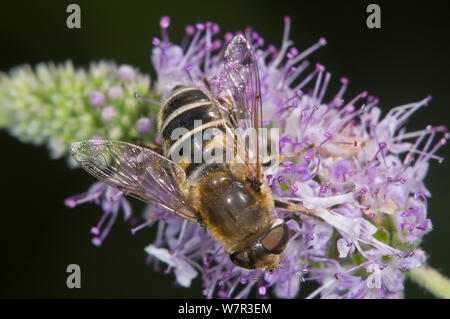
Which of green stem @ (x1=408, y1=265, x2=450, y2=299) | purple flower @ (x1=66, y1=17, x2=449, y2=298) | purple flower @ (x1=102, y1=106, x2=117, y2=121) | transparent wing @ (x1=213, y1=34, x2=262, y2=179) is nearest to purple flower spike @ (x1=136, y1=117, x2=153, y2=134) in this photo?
purple flower @ (x1=66, y1=17, x2=449, y2=298)

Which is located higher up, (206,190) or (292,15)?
(292,15)

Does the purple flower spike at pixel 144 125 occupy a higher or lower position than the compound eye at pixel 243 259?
higher

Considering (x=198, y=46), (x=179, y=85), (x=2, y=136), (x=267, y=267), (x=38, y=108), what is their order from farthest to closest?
(x=2, y=136) → (x=198, y=46) → (x=38, y=108) → (x=179, y=85) → (x=267, y=267)

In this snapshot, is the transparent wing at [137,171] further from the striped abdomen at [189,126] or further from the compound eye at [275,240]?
the compound eye at [275,240]

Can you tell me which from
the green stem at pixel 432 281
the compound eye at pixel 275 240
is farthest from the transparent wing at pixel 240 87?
the green stem at pixel 432 281

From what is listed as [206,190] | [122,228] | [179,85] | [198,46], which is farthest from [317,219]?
[122,228]

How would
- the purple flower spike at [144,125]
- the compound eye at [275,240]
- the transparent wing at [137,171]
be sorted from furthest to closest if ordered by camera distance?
the purple flower spike at [144,125], the transparent wing at [137,171], the compound eye at [275,240]

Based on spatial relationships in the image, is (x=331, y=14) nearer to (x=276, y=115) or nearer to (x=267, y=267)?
(x=276, y=115)
